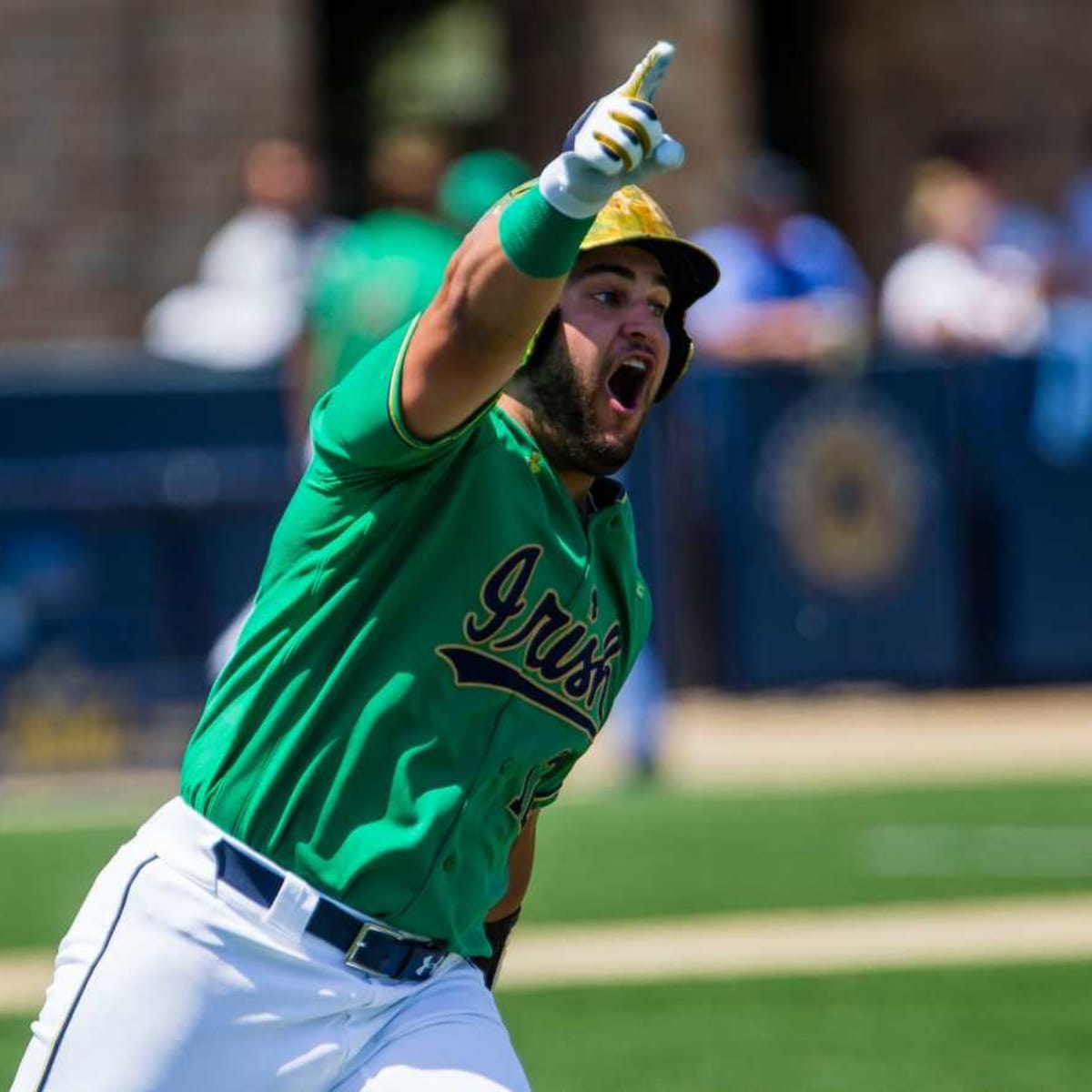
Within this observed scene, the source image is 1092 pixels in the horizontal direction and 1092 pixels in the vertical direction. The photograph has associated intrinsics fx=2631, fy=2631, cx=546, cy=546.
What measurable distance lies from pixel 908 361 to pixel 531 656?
390 inches

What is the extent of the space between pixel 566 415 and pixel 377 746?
1.76 feet

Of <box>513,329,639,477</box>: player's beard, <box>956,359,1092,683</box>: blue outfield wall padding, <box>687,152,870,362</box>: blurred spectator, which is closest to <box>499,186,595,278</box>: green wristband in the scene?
<box>513,329,639,477</box>: player's beard

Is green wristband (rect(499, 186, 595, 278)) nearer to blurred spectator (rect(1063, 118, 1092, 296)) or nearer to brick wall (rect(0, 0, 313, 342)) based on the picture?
blurred spectator (rect(1063, 118, 1092, 296))

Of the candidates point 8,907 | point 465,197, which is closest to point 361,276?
point 465,197

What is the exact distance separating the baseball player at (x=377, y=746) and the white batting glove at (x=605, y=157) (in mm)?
98

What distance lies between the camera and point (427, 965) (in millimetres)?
3674

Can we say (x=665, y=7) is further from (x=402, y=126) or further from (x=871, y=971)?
(x=871, y=971)

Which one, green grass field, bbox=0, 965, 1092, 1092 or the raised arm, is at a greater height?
the raised arm

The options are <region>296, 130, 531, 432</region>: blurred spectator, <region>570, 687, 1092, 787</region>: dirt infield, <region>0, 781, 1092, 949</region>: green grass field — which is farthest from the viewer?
<region>570, 687, 1092, 787</region>: dirt infield

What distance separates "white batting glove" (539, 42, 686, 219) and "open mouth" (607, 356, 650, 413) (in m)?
0.41

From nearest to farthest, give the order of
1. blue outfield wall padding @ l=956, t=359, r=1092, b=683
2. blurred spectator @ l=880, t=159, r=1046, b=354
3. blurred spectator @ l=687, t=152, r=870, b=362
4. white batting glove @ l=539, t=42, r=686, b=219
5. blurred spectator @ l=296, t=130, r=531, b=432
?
white batting glove @ l=539, t=42, r=686, b=219
blurred spectator @ l=296, t=130, r=531, b=432
blurred spectator @ l=687, t=152, r=870, b=362
blurred spectator @ l=880, t=159, r=1046, b=354
blue outfield wall padding @ l=956, t=359, r=1092, b=683

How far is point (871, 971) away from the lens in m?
7.06

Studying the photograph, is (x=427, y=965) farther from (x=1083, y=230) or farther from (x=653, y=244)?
(x=1083, y=230)

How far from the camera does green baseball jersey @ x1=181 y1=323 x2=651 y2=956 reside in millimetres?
3564
